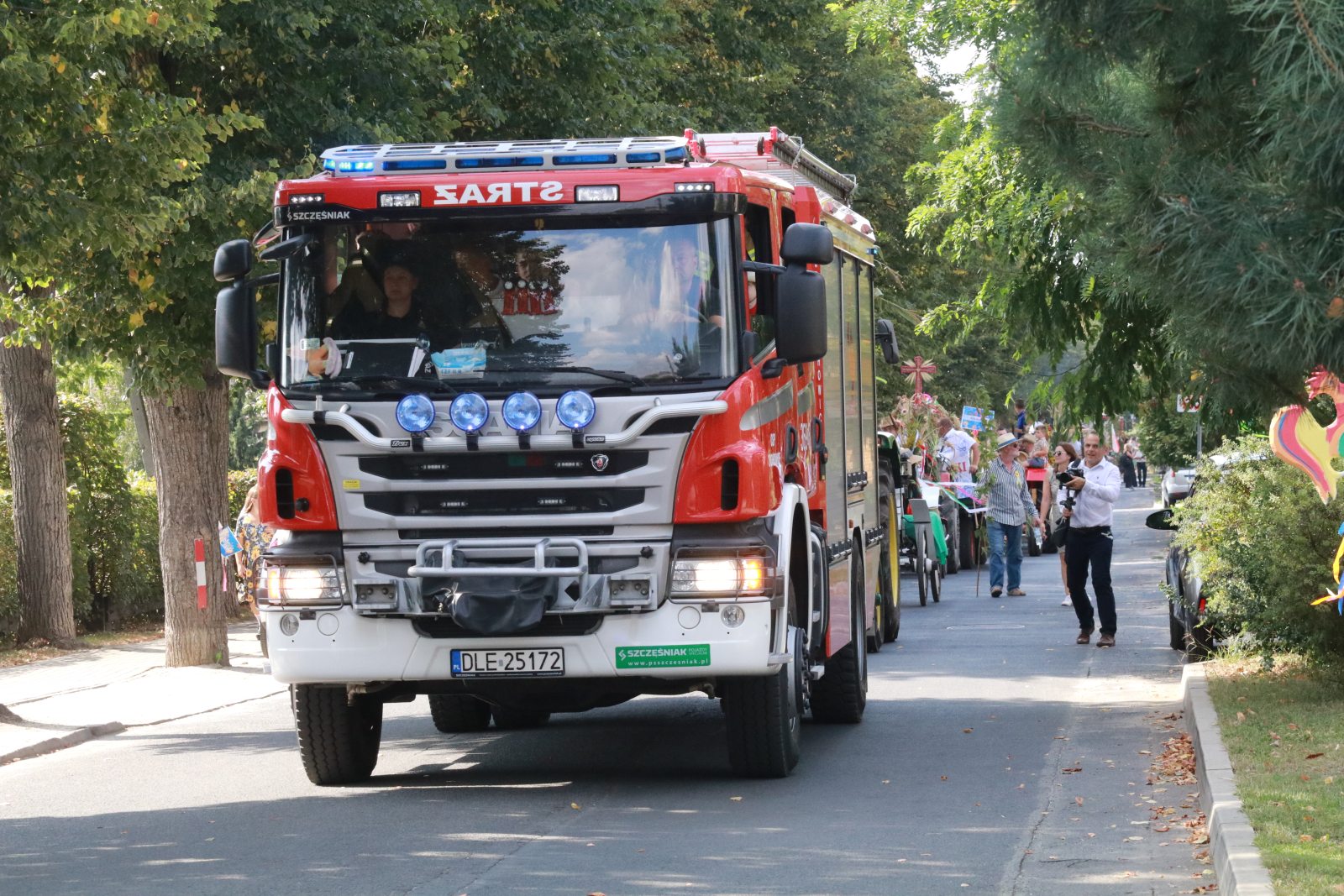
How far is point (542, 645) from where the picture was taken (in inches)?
369

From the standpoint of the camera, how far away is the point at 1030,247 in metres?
16.1

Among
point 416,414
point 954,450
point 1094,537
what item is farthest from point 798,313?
point 954,450

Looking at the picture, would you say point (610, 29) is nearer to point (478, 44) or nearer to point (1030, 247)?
point (478, 44)

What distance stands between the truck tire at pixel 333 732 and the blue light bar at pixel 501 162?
277 centimetres

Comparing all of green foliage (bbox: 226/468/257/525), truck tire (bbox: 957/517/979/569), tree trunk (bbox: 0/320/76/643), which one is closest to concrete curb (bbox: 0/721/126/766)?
tree trunk (bbox: 0/320/76/643)

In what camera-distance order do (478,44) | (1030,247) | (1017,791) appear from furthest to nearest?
(478,44), (1030,247), (1017,791)

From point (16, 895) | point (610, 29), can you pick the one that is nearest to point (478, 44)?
point (610, 29)

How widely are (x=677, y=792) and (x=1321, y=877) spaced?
3949 mm

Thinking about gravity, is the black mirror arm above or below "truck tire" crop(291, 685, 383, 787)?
above

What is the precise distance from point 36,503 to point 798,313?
41.2 feet

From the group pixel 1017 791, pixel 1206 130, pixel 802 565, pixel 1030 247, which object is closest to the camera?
pixel 1206 130

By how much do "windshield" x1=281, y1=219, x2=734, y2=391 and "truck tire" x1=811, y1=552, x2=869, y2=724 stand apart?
3.43m

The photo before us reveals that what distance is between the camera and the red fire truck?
30.6 ft

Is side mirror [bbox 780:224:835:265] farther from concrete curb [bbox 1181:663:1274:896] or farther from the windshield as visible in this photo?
concrete curb [bbox 1181:663:1274:896]
